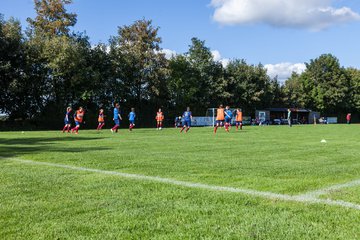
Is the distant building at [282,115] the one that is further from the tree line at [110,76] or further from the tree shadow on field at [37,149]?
the tree shadow on field at [37,149]

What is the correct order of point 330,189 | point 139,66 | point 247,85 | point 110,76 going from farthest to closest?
point 247,85
point 139,66
point 110,76
point 330,189

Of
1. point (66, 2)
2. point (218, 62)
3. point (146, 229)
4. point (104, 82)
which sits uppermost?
point (66, 2)

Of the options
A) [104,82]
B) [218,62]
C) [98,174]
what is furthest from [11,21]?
[98,174]

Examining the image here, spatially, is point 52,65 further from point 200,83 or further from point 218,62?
point 218,62

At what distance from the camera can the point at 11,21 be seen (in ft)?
140

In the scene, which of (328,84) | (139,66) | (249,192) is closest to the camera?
(249,192)

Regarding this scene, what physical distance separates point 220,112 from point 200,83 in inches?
1226

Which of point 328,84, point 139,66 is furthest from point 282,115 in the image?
point 139,66

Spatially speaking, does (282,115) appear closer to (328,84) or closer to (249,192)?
(328,84)

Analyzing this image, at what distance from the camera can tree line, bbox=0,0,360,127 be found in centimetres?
4172

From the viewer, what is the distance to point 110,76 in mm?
48656

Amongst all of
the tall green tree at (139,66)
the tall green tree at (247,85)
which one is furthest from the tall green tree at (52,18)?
the tall green tree at (247,85)

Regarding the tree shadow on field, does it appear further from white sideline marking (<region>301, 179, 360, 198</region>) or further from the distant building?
the distant building

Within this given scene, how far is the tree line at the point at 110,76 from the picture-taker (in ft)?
137
